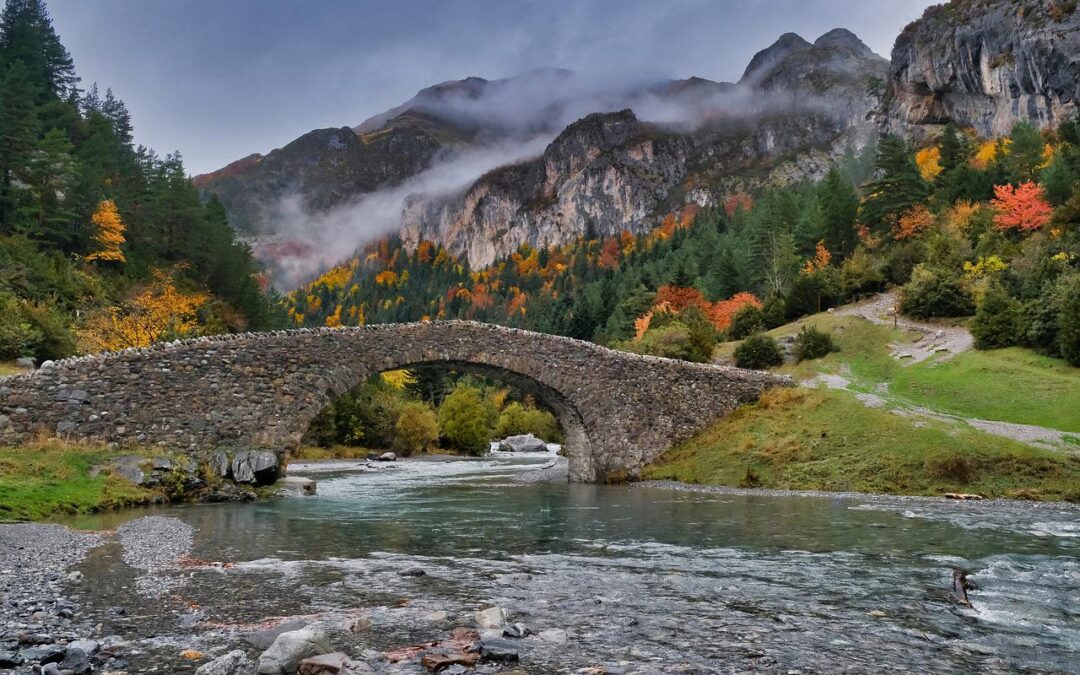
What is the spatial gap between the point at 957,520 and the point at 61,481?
22.2 meters

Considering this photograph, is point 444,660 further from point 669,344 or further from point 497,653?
point 669,344

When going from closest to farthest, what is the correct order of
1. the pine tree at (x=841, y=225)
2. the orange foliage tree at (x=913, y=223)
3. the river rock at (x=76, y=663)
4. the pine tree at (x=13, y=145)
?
1. the river rock at (x=76, y=663)
2. the pine tree at (x=13, y=145)
3. the orange foliage tree at (x=913, y=223)
4. the pine tree at (x=841, y=225)

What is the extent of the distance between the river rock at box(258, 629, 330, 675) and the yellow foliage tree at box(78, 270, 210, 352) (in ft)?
114

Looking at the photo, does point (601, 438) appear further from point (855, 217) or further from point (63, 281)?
point (855, 217)

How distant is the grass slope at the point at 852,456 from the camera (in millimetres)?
20703

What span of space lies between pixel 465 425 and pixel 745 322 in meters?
30.2

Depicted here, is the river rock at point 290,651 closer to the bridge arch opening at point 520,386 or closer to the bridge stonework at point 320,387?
the bridge stonework at point 320,387

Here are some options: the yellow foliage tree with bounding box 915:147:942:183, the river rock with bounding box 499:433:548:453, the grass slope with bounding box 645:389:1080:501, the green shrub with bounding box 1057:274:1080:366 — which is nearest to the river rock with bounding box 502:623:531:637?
the grass slope with bounding box 645:389:1080:501

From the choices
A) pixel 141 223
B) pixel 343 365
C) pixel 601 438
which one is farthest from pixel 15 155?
pixel 601 438

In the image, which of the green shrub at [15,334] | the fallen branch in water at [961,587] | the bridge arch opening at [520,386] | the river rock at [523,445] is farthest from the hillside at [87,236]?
the fallen branch in water at [961,587]

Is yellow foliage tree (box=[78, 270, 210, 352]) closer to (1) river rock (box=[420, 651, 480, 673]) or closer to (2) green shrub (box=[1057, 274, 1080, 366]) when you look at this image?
(1) river rock (box=[420, 651, 480, 673])

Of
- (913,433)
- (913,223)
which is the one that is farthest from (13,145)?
(913,223)

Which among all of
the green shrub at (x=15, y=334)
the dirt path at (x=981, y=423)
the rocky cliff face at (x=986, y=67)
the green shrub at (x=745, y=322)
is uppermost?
the rocky cliff face at (x=986, y=67)

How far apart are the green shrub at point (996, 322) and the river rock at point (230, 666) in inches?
1443
